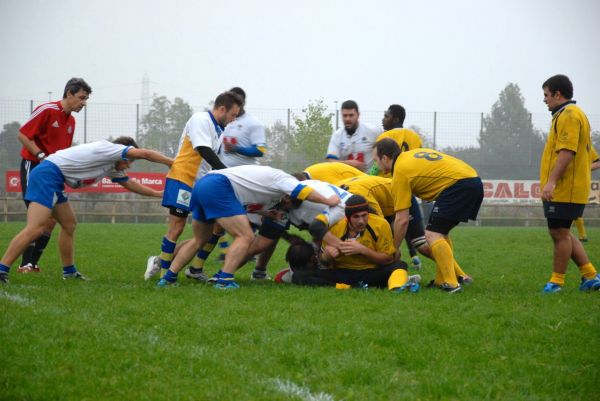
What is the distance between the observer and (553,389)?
4039 millimetres

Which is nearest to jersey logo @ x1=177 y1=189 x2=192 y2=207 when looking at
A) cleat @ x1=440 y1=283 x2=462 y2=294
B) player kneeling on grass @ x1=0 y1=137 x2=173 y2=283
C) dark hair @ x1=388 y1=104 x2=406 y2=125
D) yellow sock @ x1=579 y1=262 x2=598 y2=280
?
player kneeling on grass @ x1=0 y1=137 x2=173 y2=283

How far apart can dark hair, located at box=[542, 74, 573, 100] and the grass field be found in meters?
2.00

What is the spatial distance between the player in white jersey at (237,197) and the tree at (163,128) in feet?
70.9

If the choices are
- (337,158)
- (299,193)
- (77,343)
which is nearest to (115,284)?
(299,193)

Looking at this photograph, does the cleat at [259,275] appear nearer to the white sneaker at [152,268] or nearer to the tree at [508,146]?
the white sneaker at [152,268]

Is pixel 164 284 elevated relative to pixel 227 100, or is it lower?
lower

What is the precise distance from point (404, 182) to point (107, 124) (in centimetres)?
2178

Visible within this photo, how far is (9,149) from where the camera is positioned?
27625 millimetres

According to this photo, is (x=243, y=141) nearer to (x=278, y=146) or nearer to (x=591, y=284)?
(x=591, y=284)

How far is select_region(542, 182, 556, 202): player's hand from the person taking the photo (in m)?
7.25

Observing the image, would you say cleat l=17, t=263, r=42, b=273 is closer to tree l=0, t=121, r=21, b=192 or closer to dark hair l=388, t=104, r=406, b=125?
dark hair l=388, t=104, r=406, b=125

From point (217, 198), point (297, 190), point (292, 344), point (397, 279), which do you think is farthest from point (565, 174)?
point (292, 344)

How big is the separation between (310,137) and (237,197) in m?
25.9

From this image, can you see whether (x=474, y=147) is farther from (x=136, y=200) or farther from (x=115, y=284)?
(x=115, y=284)
